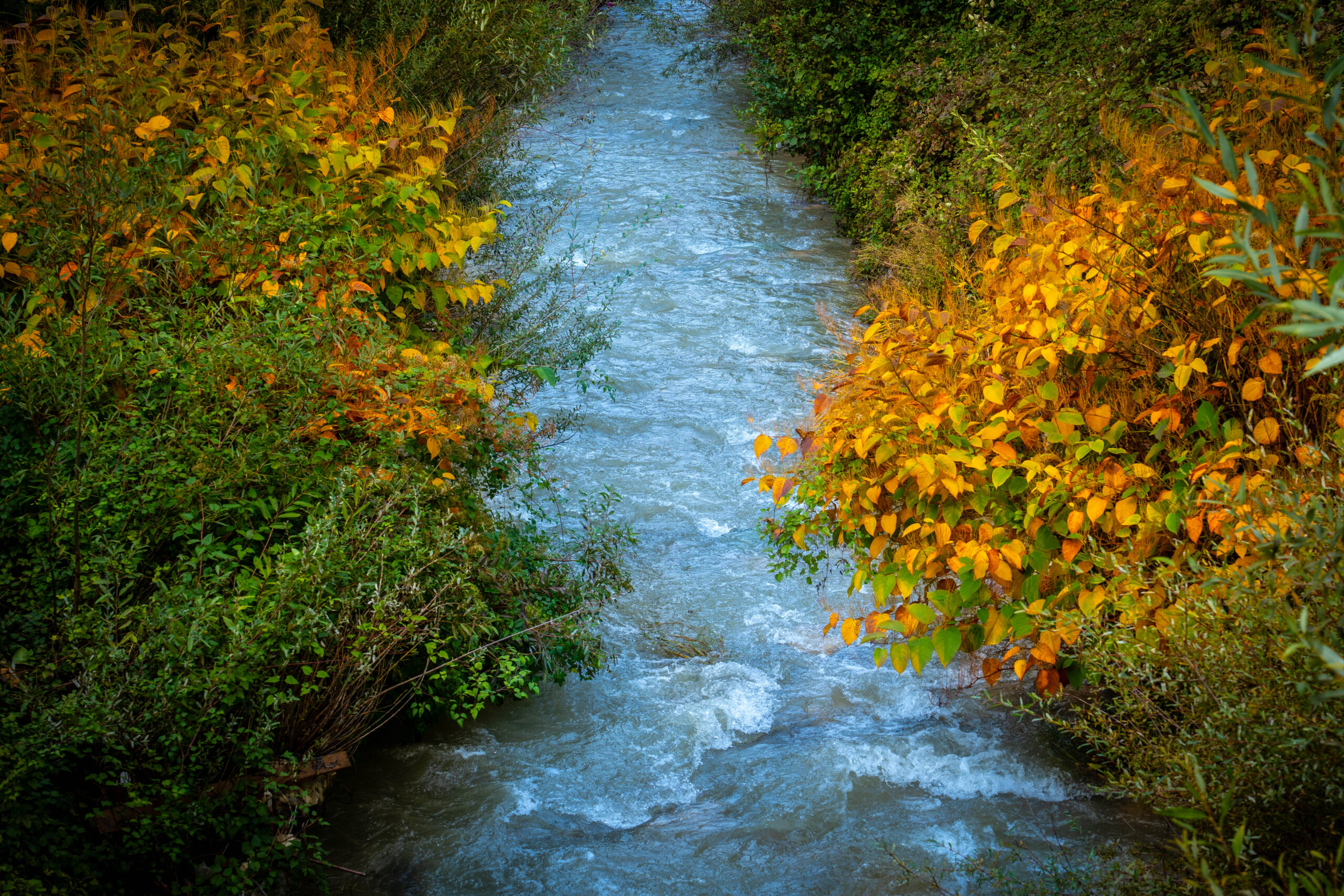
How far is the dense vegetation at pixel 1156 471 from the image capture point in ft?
5.99

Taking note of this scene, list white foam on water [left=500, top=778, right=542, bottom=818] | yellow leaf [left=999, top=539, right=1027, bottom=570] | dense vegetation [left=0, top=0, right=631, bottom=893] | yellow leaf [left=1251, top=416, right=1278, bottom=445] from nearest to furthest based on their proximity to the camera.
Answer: dense vegetation [left=0, top=0, right=631, bottom=893] < yellow leaf [left=1251, top=416, right=1278, bottom=445] < yellow leaf [left=999, top=539, right=1027, bottom=570] < white foam on water [left=500, top=778, right=542, bottom=818]

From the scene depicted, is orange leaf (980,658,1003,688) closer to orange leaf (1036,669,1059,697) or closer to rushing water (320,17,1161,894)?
orange leaf (1036,669,1059,697)

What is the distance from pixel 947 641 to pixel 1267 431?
1.18m

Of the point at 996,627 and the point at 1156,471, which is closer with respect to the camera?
the point at 1156,471

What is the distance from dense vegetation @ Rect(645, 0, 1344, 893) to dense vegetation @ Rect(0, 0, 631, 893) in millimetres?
1379

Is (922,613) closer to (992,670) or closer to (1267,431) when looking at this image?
(992,670)

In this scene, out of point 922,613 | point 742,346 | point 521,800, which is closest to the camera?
point 922,613

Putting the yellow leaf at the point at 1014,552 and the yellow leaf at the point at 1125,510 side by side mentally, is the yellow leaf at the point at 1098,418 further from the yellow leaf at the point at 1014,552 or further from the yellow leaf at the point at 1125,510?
the yellow leaf at the point at 1014,552

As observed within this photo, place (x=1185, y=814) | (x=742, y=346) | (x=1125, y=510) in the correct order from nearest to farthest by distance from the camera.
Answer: (x=1185, y=814) → (x=1125, y=510) → (x=742, y=346)

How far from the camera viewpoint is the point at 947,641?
10.3ft

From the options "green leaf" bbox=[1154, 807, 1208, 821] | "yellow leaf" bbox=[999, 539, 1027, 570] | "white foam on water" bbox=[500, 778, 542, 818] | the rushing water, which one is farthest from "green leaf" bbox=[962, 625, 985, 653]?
"white foam on water" bbox=[500, 778, 542, 818]

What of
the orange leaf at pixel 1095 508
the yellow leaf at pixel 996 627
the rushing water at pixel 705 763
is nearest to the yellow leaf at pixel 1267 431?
the orange leaf at pixel 1095 508

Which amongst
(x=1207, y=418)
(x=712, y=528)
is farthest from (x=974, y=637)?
(x=712, y=528)

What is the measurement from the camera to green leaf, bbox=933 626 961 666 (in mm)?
3111
